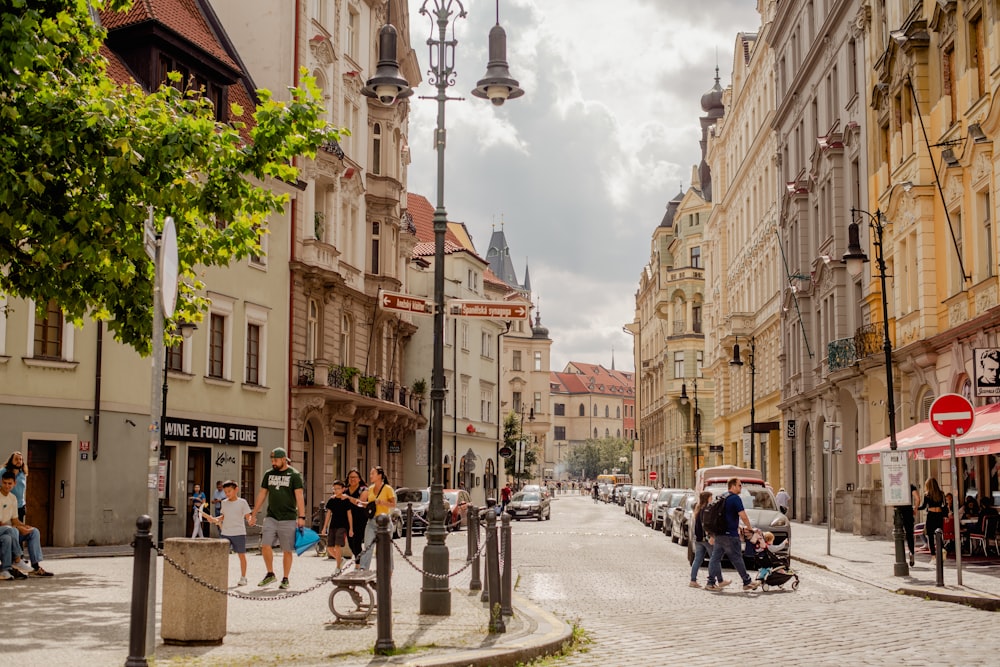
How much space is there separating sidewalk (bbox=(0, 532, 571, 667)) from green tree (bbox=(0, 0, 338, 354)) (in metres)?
3.95

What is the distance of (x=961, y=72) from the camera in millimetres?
28234

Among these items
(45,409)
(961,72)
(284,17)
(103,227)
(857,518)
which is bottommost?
(857,518)

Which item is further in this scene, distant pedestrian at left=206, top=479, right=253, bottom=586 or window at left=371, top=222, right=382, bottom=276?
window at left=371, top=222, right=382, bottom=276

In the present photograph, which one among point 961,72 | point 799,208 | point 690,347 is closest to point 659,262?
point 690,347

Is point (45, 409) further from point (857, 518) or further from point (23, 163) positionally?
point (857, 518)

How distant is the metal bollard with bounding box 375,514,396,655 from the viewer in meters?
10.4

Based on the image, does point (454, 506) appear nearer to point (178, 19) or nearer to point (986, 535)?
point (178, 19)

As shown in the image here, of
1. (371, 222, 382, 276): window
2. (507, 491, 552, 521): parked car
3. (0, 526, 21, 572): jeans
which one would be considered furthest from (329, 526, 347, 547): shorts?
(507, 491, 552, 521): parked car

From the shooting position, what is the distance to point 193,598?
11102mm

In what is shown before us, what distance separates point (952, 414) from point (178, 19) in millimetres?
23647

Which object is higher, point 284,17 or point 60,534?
point 284,17

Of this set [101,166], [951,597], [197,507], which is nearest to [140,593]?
[101,166]

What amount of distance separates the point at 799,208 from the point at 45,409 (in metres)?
29.8

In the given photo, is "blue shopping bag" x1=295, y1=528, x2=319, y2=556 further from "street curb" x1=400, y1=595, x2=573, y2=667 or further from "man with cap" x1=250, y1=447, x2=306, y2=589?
"street curb" x1=400, y1=595, x2=573, y2=667
